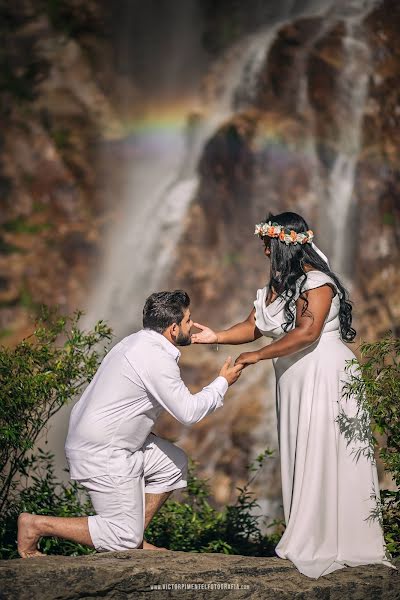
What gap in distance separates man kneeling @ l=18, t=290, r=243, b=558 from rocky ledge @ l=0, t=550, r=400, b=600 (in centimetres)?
22

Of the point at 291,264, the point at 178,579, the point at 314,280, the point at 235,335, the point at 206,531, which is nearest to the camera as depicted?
the point at 178,579

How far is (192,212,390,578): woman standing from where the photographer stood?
4840 millimetres

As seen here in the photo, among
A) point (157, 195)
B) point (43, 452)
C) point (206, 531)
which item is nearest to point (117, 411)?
point (43, 452)

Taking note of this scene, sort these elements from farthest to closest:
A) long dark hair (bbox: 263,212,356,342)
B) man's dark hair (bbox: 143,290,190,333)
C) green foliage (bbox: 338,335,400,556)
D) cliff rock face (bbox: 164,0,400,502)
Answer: cliff rock face (bbox: 164,0,400,502) → long dark hair (bbox: 263,212,356,342) → green foliage (bbox: 338,335,400,556) → man's dark hair (bbox: 143,290,190,333)

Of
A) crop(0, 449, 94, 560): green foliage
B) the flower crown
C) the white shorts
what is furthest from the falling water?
the white shorts

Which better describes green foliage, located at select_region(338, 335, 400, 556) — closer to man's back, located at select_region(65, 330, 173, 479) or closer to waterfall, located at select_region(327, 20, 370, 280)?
man's back, located at select_region(65, 330, 173, 479)

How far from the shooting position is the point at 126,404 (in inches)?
186

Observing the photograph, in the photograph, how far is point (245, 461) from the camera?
470 inches

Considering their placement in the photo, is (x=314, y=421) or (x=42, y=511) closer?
(x=314, y=421)

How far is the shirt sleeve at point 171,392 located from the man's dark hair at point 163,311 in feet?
0.58

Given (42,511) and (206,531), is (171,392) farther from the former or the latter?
(206,531)

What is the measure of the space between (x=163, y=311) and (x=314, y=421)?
1032mm

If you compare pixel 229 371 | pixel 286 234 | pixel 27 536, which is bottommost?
pixel 27 536

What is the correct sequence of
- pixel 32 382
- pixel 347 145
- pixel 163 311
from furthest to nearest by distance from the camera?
pixel 347 145, pixel 32 382, pixel 163 311
